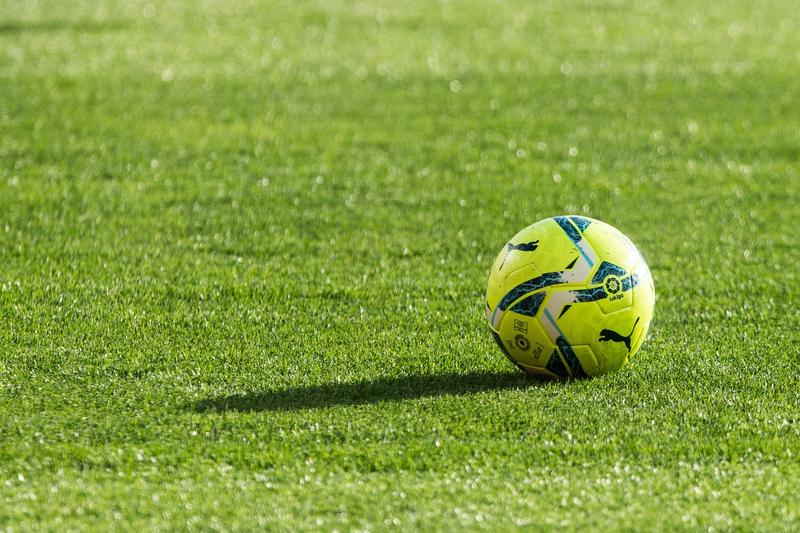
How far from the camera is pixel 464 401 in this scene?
652cm

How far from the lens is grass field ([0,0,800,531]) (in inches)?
218

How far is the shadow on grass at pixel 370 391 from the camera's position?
6465 millimetres

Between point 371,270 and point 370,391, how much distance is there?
2776mm

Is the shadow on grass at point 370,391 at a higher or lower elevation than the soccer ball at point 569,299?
lower

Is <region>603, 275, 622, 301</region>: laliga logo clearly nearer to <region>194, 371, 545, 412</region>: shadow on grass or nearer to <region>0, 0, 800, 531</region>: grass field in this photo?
<region>0, 0, 800, 531</region>: grass field

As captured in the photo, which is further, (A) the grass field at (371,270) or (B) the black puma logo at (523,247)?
(B) the black puma logo at (523,247)

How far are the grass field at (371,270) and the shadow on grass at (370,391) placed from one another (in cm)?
2

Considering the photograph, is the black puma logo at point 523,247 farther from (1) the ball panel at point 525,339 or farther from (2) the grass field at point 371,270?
(2) the grass field at point 371,270

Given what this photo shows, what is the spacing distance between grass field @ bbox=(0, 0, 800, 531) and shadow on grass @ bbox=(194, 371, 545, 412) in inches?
0.9

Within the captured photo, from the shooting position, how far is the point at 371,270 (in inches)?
369

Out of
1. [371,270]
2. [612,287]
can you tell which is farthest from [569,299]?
[371,270]

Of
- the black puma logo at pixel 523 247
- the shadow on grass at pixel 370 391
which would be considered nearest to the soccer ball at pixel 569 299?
the black puma logo at pixel 523 247

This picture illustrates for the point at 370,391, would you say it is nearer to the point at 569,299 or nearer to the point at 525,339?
A: the point at 525,339

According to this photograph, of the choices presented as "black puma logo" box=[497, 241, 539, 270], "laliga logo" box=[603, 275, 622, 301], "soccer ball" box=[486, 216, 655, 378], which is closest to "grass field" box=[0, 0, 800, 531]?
"soccer ball" box=[486, 216, 655, 378]
